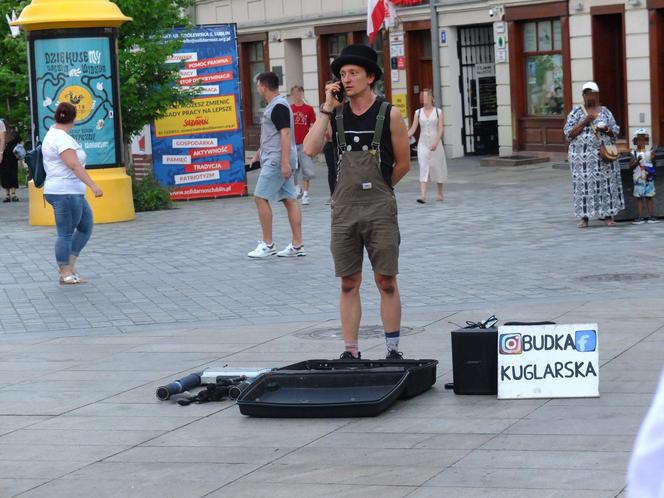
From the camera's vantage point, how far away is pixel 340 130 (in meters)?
7.36

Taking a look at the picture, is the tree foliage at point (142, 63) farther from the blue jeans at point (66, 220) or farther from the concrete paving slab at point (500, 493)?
the concrete paving slab at point (500, 493)

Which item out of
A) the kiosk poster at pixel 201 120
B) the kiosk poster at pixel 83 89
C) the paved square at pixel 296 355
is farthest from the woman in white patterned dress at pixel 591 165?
the kiosk poster at pixel 201 120

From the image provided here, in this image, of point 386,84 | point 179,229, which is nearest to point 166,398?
point 179,229

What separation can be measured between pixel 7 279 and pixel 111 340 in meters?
4.05

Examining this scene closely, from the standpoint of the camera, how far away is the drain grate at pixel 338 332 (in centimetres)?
879

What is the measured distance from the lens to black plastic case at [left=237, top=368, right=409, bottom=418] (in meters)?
6.40

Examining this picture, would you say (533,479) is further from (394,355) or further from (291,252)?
(291,252)

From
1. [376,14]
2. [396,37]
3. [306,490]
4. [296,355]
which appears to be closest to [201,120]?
[376,14]

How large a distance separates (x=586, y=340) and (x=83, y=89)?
13124 mm

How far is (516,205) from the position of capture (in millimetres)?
18766

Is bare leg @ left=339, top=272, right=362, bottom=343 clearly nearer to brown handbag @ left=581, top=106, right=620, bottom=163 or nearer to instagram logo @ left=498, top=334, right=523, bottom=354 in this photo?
instagram logo @ left=498, top=334, right=523, bottom=354

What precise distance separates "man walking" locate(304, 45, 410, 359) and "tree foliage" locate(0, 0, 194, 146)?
1363 cm

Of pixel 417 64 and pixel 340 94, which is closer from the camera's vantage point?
pixel 340 94

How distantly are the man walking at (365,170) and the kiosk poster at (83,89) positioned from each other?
454 inches
